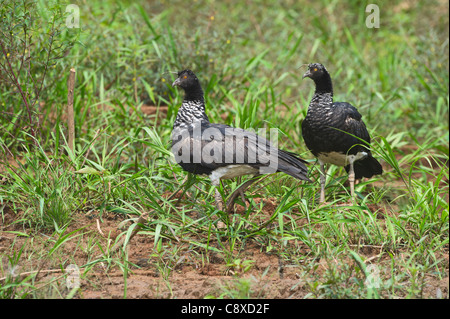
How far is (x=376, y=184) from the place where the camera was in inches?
223

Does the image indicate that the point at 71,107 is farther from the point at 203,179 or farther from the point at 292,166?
the point at 292,166

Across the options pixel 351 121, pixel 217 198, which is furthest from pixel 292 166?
pixel 351 121

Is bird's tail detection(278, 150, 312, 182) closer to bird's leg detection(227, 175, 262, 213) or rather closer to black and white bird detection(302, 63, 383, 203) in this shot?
bird's leg detection(227, 175, 262, 213)

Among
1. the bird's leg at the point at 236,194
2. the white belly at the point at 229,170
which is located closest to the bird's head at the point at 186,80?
the white belly at the point at 229,170

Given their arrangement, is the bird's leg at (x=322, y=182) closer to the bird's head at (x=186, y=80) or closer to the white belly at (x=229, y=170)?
the white belly at (x=229, y=170)

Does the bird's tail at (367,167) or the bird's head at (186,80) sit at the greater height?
the bird's head at (186,80)

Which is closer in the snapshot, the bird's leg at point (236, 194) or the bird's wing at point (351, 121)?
the bird's leg at point (236, 194)

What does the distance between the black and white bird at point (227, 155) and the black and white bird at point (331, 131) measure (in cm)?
47

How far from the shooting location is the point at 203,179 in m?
4.59

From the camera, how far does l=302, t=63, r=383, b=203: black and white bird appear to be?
15.5ft

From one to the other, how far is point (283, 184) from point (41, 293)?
222 centimetres

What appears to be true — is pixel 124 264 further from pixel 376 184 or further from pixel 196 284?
pixel 376 184

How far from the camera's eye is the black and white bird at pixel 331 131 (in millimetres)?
4727

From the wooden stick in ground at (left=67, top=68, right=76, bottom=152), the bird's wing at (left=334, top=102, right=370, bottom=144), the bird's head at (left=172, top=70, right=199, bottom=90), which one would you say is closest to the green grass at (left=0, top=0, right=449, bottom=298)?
the wooden stick in ground at (left=67, top=68, right=76, bottom=152)
